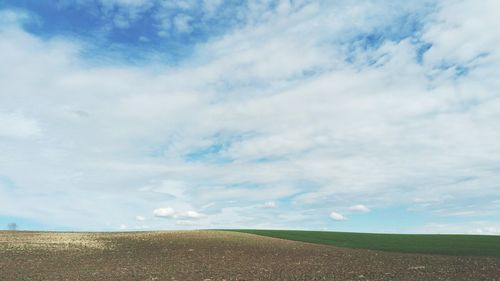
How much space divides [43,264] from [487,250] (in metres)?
39.2

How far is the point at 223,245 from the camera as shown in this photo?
139 ft

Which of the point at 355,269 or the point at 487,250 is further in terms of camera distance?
the point at 487,250

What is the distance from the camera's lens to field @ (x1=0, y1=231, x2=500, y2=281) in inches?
1063

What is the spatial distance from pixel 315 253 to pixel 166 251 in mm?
13508

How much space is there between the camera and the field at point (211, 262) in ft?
88.6

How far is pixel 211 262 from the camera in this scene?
3209 cm

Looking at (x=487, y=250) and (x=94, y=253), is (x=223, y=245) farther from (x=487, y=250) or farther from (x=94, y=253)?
(x=487, y=250)

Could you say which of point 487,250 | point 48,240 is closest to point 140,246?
point 48,240

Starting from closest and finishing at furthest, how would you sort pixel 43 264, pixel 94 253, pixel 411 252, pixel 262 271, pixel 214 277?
pixel 214 277 < pixel 262 271 < pixel 43 264 < pixel 94 253 < pixel 411 252

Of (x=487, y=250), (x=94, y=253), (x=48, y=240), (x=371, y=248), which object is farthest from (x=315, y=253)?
(x=48, y=240)

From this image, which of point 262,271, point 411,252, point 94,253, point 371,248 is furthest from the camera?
point 371,248

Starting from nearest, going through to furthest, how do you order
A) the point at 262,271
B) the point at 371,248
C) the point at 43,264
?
the point at 262,271 < the point at 43,264 < the point at 371,248

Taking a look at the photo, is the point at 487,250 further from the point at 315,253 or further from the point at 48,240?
the point at 48,240

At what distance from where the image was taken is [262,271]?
92.9 ft
